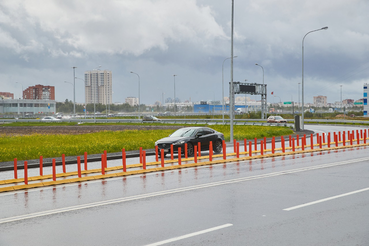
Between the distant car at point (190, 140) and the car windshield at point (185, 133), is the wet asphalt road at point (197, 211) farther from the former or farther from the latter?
the car windshield at point (185, 133)

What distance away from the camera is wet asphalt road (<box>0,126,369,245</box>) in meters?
6.75

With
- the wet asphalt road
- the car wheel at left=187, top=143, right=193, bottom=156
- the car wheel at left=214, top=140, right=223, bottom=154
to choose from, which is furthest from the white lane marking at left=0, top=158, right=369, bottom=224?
the car wheel at left=214, top=140, right=223, bottom=154

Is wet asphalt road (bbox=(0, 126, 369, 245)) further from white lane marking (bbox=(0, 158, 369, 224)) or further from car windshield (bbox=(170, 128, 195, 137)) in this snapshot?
car windshield (bbox=(170, 128, 195, 137))

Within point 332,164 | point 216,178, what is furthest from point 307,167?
point 216,178

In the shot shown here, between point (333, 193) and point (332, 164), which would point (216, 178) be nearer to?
point (333, 193)

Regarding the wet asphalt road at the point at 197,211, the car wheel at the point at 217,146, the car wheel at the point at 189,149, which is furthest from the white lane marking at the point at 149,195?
the car wheel at the point at 217,146

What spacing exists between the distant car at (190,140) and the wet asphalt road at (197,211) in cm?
518

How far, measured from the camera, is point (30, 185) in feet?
39.5

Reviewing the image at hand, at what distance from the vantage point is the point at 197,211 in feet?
28.1

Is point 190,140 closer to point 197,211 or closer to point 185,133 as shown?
point 185,133

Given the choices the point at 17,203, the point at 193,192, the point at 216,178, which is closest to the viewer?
the point at 17,203

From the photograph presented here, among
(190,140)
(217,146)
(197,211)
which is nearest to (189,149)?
(190,140)

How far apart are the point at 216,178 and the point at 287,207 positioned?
4.49 m

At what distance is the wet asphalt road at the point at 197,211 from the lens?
22.1 ft
